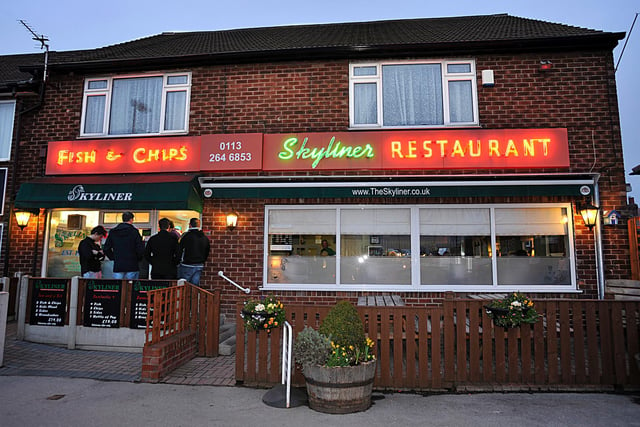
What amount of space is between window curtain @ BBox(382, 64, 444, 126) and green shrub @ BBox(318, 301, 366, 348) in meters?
5.22

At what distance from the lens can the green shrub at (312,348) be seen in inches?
168

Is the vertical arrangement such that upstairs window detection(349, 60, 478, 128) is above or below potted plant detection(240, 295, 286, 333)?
above

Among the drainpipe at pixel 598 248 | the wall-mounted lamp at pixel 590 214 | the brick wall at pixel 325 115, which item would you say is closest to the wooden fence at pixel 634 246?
the brick wall at pixel 325 115

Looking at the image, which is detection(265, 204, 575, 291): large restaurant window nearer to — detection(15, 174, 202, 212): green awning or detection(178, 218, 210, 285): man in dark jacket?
detection(178, 218, 210, 285): man in dark jacket

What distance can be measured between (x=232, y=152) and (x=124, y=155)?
2.48 metres

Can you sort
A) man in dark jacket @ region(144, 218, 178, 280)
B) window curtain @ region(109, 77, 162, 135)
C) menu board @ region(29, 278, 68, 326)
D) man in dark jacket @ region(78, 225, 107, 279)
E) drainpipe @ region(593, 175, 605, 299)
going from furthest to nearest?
1. window curtain @ region(109, 77, 162, 135)
2. drainpipe @ region(593, 175, 605, 299)
3. man in dark jacket @ region(78, 225, 107, 279)
4. man in dark jacket @ region(144, 218, 178, 280)
5. menu board @ region(29, 278, 68, 326)

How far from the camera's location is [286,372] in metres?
4.78

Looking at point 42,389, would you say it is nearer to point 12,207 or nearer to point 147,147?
point 147,147

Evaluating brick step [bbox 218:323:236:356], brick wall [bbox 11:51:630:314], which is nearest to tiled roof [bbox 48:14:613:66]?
brick wall [bbox 11:51:630:314]

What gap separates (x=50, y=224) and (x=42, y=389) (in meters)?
5.48

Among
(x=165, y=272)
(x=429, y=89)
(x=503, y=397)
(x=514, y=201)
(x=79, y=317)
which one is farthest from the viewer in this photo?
(x=429, y=89)

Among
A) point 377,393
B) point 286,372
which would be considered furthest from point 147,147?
point 377,393

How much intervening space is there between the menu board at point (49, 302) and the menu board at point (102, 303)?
1.58ft

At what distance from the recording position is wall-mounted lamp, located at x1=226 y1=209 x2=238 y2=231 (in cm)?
833
